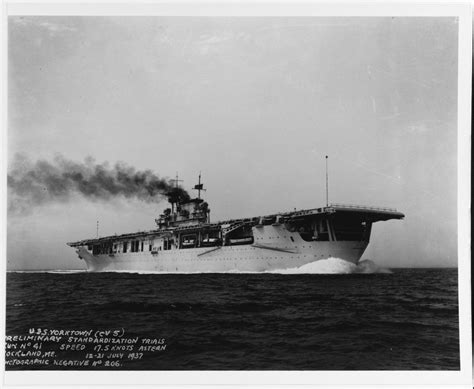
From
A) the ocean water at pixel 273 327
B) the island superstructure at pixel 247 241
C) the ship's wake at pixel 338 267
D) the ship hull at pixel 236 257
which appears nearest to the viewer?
the ocean water at pixel 273 327

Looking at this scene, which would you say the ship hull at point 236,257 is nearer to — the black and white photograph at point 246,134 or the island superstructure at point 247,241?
the island superstructure at point 247,241

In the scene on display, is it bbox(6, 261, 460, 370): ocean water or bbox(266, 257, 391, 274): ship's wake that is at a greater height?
bbox(6, 261, 460, 370): ocean water

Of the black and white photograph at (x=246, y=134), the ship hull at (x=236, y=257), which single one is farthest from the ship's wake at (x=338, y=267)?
the black and white photograph at (x=246, y=134)

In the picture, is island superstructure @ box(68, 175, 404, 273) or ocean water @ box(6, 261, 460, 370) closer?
ocean water @ box(6, 261, 460, 370)

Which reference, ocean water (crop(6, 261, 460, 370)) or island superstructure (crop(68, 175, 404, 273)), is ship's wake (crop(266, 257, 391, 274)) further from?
ocean water (crop(6, 261, 460, 370))

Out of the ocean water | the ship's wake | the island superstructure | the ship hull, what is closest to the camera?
the ocean water

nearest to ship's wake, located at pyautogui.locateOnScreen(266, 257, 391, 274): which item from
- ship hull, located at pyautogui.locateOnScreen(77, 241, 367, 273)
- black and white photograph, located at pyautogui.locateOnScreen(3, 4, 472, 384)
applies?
ship hull, located at pyautogui.locateOnScreen(77, 241, 367, 273)

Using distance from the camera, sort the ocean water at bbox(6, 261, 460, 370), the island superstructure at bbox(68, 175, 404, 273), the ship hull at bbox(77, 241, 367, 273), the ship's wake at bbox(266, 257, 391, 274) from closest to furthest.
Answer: the ocean water at bbox(6, 261, 460, 370) → the ship's wake at bbox(266, 257, 391, 274) → the island superstructure at bbox(68, 175, 404, 273) → the ship hull at bbox(77, 241, 367, 273)
